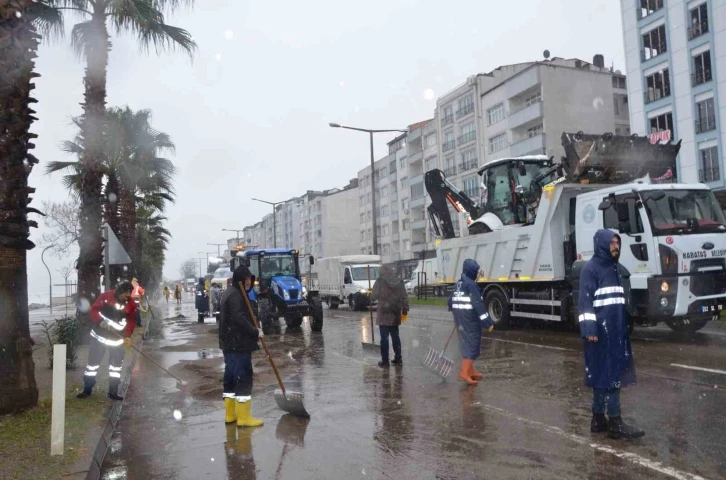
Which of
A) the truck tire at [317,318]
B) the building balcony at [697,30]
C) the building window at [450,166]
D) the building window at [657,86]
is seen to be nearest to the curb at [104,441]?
the truck tire at [317,318]

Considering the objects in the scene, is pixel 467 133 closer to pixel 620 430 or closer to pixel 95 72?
pixel 95 72

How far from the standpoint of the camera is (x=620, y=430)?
5.61 m

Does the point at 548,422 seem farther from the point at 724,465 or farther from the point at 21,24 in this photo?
the point at 21,24

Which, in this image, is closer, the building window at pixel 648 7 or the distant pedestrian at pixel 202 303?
the distant pedestrian at pixel 202 303

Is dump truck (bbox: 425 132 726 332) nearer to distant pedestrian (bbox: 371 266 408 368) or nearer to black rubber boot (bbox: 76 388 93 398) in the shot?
distant pedestrian (bbox: 371 266 408 368)

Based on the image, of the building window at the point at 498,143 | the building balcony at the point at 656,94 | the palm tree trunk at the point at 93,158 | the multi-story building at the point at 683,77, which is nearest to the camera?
the palm tree trunk at the point at 93,158

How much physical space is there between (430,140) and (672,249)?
2147 inches

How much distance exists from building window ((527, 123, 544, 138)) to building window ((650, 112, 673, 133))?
1134cm

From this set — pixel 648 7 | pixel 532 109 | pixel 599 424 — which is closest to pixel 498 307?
pixel 599 424

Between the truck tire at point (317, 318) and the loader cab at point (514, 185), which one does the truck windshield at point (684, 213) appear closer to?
the loader cab at point (514, 185)

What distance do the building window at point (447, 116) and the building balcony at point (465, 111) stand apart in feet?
3.87

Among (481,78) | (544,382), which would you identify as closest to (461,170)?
(481,78)

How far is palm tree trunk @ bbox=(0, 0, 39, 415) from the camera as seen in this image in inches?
279

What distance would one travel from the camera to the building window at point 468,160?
2191 inches
